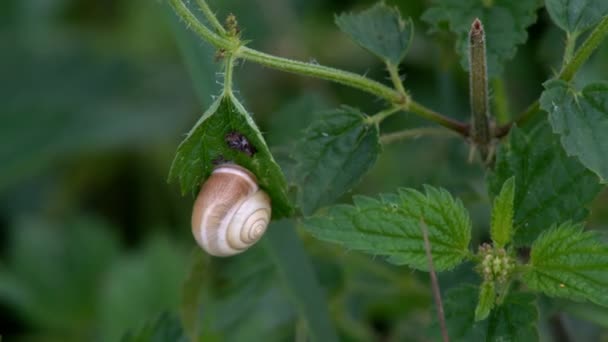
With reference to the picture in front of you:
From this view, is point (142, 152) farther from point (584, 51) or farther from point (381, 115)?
point (584, 51)

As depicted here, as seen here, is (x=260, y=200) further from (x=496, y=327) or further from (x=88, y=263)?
(x=88, y=263)

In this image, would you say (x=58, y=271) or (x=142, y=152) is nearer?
(x=58, y=271)

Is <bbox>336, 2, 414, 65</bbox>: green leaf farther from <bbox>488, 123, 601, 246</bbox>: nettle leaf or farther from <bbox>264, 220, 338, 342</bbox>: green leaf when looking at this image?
<bbox>264, 220, 338, 342</bbox>: green leaf

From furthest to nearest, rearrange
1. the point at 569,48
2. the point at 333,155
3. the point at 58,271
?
the point at 58,271 → the point at 333,155 → the point at 569,48

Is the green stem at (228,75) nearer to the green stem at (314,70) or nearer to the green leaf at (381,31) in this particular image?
the green stem at (314,70)

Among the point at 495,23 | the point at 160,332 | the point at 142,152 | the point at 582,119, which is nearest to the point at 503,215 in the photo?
the point at 582,119

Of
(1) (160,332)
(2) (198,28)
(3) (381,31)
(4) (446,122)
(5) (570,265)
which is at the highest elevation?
(2) (198,28)

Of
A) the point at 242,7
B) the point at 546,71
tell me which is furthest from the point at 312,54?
the point at 546,71

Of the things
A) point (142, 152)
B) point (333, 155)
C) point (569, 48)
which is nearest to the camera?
point (569, 48)

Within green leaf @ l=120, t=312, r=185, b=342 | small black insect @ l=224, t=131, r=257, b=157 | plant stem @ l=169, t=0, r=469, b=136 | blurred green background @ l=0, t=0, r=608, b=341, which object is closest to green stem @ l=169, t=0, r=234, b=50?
plant stem @ l=169, t=0, r=469, b=136
